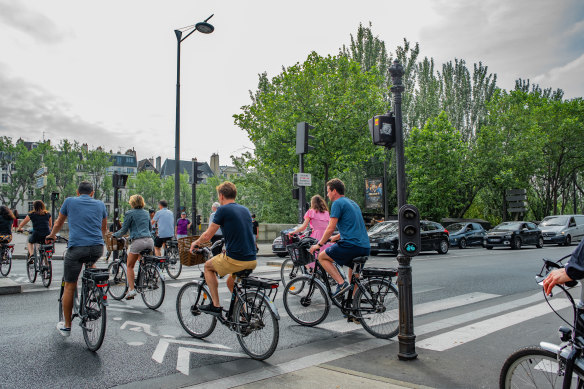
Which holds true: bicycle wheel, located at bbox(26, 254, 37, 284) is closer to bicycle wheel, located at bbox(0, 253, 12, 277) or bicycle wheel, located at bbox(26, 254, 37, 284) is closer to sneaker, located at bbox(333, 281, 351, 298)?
bicycle wheel, located at bbox(0, 253, 12, 277)

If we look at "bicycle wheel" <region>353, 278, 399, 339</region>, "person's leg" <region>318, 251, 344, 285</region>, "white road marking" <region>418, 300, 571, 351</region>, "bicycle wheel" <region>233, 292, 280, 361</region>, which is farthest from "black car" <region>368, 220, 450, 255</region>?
"bicycle wheel" <region>233, 292, 280, 361</region>

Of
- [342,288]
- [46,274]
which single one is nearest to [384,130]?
[342,288]

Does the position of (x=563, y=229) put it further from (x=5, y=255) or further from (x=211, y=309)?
(x=5, y=255)

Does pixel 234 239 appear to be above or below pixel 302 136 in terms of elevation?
below

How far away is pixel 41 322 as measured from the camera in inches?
251

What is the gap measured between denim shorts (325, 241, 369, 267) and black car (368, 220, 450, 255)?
515 inches

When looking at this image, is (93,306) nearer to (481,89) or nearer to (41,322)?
(41,322)

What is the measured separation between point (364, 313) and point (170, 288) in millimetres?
5102

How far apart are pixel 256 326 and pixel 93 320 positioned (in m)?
1.84

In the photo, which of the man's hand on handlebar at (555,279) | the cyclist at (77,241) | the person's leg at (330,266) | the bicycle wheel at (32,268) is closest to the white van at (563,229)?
the person's leg at (330,266)

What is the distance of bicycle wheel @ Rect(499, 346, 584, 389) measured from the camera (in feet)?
8.33

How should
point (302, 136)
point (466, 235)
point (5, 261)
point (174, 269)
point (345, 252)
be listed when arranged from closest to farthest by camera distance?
point (345, 252)
point (174, 269)
point (5, 261)
point (302, 136)
point (466, 235)

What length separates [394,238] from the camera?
1858 cm

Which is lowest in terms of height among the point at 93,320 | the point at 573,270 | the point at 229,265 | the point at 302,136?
the point at 93,320
